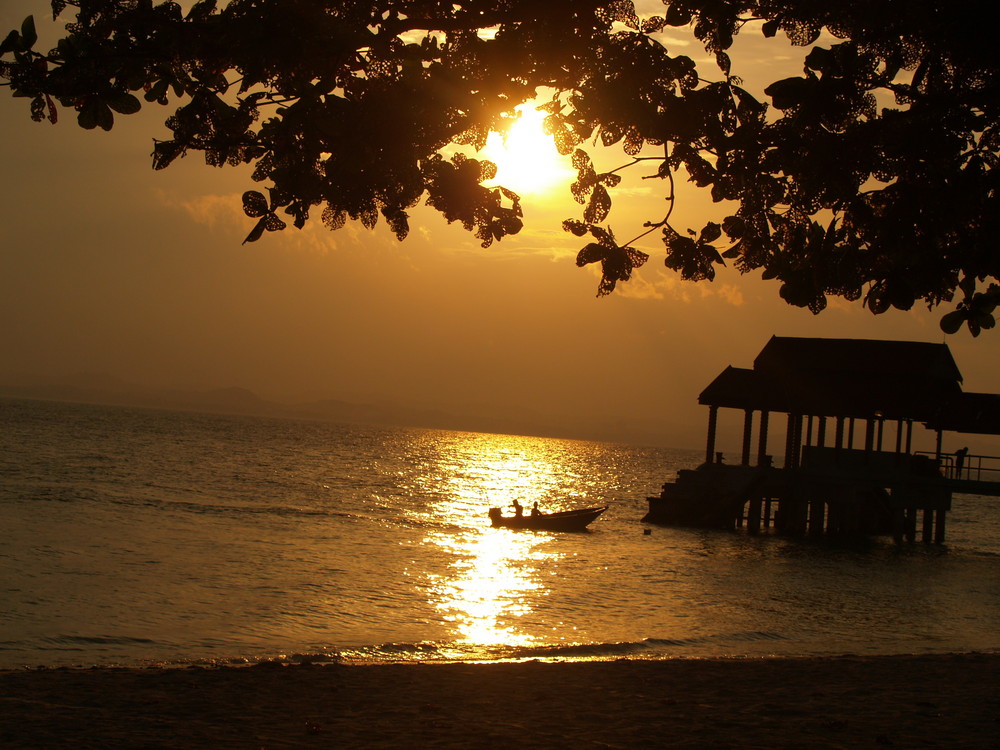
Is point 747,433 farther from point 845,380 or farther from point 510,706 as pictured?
point 510,706

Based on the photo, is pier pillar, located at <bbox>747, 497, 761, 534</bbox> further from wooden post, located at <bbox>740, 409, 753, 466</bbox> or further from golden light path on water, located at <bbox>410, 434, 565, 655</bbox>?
golden light path on water, located at <bbox>410, 434, 565, 655</bbox>

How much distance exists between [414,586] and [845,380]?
2110 centimetres

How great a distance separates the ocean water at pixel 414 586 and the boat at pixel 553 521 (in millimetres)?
841

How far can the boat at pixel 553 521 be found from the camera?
42531 millimetres

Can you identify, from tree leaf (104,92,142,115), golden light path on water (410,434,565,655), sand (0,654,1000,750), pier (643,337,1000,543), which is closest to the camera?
tree leaf (104,92,142,115)

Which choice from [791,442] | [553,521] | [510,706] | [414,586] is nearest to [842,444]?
[791,442]

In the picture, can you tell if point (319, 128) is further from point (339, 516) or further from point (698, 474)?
point (339, 516)

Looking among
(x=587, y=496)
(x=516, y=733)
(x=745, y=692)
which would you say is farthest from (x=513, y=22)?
(x=587, y=496)

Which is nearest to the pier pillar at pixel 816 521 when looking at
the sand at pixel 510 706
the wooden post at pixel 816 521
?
the wooden post at pixel 816 521

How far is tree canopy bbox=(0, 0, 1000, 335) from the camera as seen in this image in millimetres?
5344

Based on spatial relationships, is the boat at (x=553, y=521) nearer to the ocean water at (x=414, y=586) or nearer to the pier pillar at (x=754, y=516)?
the ocean water at (x=414, y=586)

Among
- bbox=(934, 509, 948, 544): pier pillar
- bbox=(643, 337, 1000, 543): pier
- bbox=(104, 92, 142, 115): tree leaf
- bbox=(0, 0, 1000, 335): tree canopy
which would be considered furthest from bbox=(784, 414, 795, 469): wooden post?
bbox=(104, 92, 142, 115): tree leaf

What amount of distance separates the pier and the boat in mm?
3605

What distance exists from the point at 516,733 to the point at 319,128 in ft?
19.9
